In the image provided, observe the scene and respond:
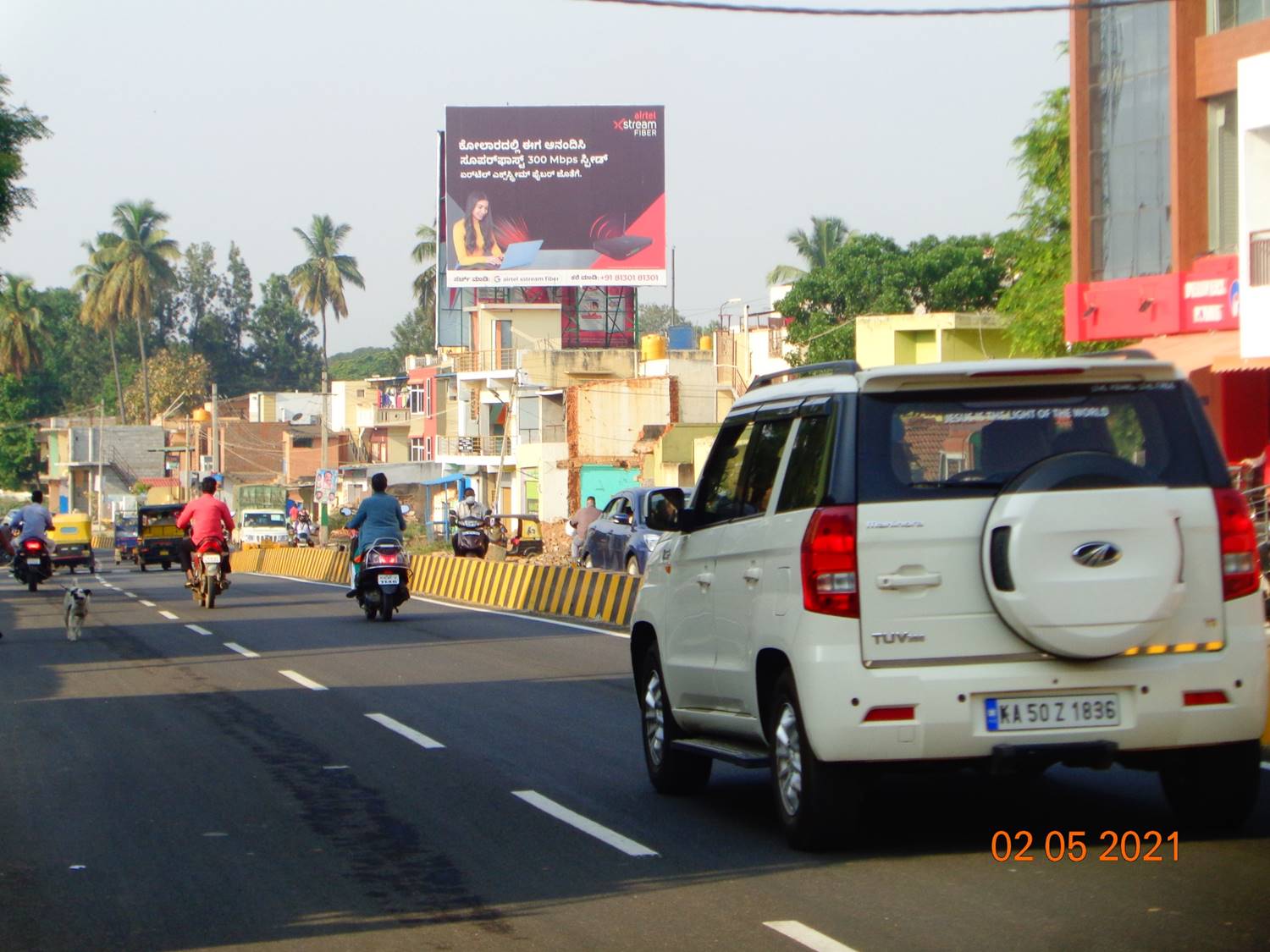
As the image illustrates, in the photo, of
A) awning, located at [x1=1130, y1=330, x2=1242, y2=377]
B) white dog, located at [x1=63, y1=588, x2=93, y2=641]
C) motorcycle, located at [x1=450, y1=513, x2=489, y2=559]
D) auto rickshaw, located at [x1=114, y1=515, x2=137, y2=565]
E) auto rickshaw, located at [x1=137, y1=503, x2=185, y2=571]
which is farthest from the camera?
auto rickshaw, located at [x1=114, y1=515, x2=137, y2=565]

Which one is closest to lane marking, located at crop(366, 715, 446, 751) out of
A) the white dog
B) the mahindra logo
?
the mahindra logo

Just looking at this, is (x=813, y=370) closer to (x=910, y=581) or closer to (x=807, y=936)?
(x=910, y=581)

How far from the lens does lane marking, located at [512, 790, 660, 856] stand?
768 cm

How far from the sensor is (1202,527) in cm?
695

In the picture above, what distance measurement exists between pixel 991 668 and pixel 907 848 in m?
1.08

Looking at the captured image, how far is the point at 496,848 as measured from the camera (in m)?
7.76

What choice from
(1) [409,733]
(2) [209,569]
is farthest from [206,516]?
(1) [409,733]

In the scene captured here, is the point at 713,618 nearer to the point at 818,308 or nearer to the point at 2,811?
the point at 2,811

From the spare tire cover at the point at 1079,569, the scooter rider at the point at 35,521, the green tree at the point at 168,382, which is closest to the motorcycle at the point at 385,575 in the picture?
the scooter rider at the point at 35,521

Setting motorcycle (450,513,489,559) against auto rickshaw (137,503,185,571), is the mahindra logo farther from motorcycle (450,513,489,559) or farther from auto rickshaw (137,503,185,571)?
auto rickshaw (137,503,185,571)

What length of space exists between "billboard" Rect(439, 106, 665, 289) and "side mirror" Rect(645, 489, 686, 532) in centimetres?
5921

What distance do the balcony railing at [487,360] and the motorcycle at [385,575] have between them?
52.5 meters

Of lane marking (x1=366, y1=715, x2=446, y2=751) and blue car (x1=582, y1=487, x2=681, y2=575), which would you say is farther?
blue car (x1=582, y1=487, x2=681, y2=575)
